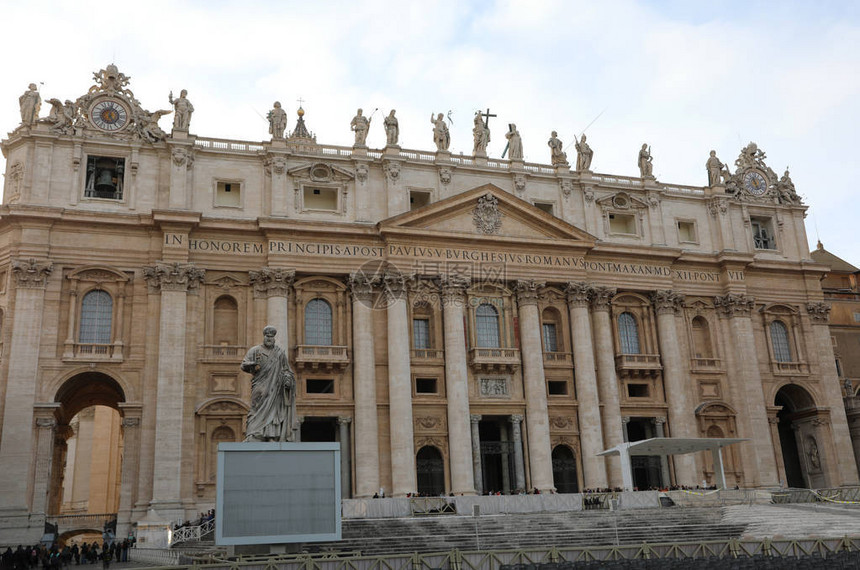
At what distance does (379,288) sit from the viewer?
41312mm

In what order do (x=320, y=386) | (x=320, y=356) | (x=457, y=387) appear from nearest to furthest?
1. (x=320, y=356)
2. (x=320, y=386)
3. (x=457, y=387)

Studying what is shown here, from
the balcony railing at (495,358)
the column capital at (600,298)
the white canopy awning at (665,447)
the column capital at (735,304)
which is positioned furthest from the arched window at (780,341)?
the balcony railing at (495,358)

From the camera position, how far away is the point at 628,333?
1809 inches

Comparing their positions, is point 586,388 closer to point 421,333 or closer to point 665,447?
point 665,447

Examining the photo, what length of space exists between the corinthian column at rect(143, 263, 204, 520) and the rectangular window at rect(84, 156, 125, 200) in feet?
14.7

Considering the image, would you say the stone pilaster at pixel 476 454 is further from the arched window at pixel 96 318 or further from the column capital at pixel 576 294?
the arched window at pixel 96 318

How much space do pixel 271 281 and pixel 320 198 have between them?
5.53 m

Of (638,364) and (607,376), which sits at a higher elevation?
(638,364)

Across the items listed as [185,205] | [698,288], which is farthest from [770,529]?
[185,205]

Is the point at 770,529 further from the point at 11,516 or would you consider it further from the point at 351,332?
the point at 11,516

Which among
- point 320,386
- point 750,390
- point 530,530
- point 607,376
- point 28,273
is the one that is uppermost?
point 28,273

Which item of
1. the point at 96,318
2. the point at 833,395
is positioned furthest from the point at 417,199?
the point at 833,395

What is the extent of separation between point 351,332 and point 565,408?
1143cm

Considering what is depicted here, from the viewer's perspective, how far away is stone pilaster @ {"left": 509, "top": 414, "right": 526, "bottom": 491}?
40812mm
